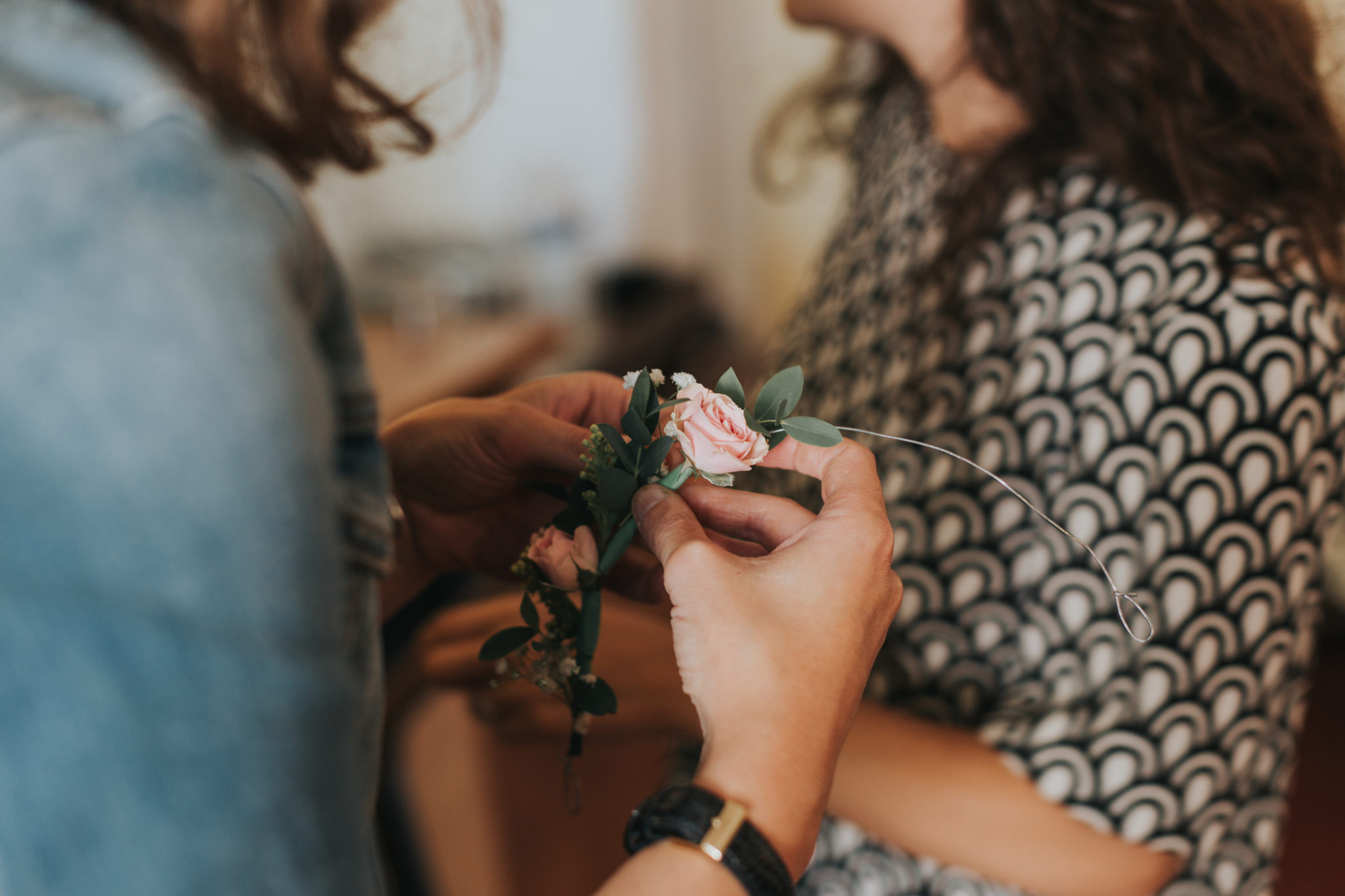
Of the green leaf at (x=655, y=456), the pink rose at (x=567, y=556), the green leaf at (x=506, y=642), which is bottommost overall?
the green leaf at (x=506, y=642)

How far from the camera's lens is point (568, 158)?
2.01 m

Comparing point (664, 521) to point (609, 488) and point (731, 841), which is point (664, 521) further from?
point (731, 841)

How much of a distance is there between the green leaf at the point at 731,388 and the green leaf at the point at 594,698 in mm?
180

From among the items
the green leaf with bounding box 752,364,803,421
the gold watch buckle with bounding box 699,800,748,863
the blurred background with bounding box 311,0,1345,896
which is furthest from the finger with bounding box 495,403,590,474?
the blurred background with bounding box 311,0,1345,896

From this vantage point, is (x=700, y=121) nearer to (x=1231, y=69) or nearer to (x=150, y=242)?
(x=1231, y=69)

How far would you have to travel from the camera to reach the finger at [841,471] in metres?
0.38

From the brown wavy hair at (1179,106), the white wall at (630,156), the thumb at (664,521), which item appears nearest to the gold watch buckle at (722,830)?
the thumb at (664,521)

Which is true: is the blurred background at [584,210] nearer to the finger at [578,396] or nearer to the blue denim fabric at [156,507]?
the finger at [578,396]

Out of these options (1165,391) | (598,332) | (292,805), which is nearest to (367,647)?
(292,805)

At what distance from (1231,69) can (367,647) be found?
826 millimetres

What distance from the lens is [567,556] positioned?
0.42 m

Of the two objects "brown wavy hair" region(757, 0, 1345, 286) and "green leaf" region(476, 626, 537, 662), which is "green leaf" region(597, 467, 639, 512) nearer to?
"green leaf" region(476, 626, 537, 662)

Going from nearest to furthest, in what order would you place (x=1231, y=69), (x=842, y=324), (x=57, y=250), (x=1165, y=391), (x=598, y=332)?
(x=57, y=250) → (x=1165, y=391) → (x=1231, y=69) → (x=842, y=324) → (x=598, y=332)

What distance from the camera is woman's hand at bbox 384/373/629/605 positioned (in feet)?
1.64
